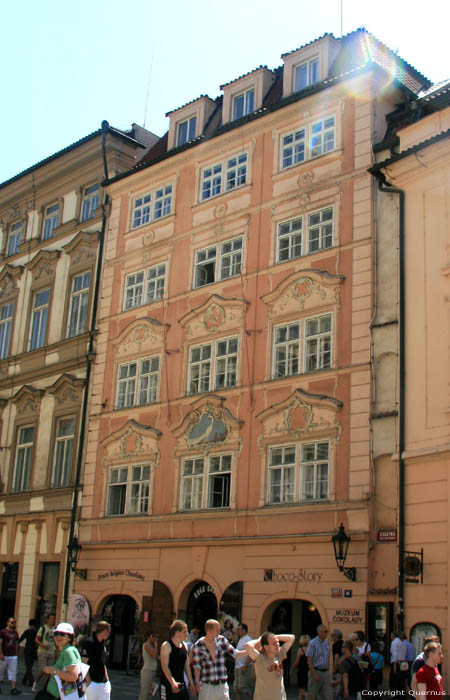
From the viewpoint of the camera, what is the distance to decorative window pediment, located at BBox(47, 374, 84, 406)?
1107 inches

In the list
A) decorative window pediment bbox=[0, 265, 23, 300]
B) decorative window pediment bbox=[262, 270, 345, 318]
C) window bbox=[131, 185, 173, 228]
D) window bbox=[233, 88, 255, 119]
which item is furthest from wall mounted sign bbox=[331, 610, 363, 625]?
decorative window pediment bbox=[0, 265, 23, 300]

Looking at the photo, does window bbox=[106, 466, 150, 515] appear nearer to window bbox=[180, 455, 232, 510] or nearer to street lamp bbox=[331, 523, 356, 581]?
window bbox=[180, 455, 232, 510]

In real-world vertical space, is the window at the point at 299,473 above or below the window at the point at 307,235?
below

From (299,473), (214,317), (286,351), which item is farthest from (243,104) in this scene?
(299,473)

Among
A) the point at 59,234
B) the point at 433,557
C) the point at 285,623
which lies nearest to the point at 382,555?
the point at 433,557

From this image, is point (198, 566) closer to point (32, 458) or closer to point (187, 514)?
point (187, 514)

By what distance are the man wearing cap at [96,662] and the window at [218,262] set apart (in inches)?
585

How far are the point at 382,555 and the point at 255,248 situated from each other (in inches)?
363

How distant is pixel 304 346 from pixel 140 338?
6550 millimetres

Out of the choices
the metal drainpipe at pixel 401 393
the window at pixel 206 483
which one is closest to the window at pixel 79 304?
the window at pixel 206 483

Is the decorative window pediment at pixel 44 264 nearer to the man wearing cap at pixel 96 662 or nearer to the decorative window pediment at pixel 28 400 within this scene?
the decorative window pediment at pixel 28 400

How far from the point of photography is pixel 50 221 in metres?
32.8

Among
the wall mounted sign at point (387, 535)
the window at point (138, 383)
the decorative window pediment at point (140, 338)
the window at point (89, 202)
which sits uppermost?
the window at point (89, 202)

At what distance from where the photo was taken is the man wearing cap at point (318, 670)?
14.9 metres
